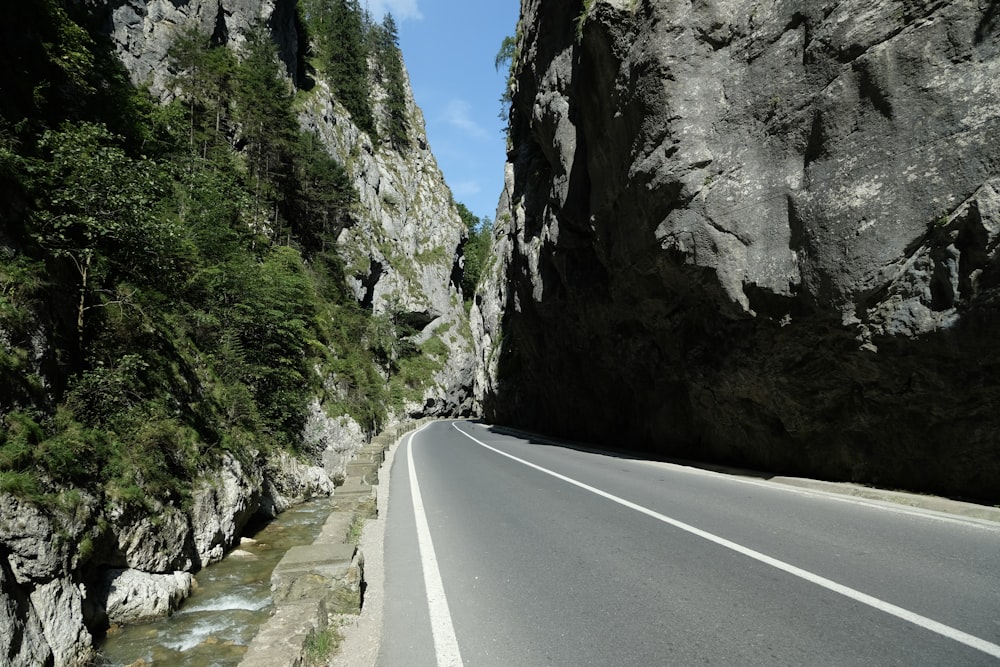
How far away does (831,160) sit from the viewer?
9320 mm

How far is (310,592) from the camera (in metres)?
3.88

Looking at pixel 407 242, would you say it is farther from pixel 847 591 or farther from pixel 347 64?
pixel 847 591

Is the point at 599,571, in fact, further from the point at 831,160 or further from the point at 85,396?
the point at 831,160

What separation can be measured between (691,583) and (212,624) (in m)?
5.38

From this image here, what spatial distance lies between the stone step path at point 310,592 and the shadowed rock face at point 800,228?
347 inches

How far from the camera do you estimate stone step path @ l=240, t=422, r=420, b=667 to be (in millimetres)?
2904

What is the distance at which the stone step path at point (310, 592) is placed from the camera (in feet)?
9.53

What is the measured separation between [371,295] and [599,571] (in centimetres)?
4785

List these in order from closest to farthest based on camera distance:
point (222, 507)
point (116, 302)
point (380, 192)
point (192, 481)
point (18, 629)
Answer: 1. point (18, 629)
2. point (116, 302)
3. point (192, 481)
4. point (222, 507)
5. point (380, 192)

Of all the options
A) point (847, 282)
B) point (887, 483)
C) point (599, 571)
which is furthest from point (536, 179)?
point (599, 571)

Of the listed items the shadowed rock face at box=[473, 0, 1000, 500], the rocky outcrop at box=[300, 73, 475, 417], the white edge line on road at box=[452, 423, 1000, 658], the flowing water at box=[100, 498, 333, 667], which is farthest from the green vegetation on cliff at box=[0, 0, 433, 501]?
the rocky outcrop at box=[300, 73, 475, 417]

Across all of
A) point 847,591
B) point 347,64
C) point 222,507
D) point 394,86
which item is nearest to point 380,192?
point 347,64

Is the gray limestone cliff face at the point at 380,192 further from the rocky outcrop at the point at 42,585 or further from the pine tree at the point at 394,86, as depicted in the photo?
the rocky outcrop at the point at 42,585

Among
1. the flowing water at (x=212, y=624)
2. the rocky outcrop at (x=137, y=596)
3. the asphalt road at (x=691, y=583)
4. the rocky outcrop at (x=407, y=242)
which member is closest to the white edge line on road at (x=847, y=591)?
the asphalt road at (x=691, y=583)
